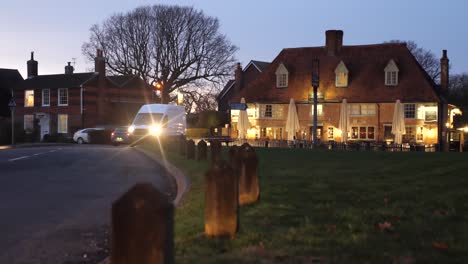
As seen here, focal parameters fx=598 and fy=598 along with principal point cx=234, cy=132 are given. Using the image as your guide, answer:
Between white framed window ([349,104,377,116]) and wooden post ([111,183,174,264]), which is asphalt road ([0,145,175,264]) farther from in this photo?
white framed window ([349,104,377,116])

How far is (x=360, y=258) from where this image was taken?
5785 millimetres

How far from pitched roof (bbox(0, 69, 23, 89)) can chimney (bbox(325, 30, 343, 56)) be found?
36.2m

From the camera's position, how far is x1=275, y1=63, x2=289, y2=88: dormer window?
4956 cm

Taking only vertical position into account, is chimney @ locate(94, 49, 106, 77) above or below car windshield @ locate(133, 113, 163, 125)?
above

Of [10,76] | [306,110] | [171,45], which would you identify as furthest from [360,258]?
[10,76]

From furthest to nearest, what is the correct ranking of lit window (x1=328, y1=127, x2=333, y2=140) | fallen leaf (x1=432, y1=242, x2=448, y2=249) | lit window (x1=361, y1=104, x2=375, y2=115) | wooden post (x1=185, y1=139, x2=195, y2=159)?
1. lit window (x1=328, y1=127, x2=333, y2=140)
2. lit window (x1=361, y1=104, x2=375, y2=115)
3. wooden post (x1=185, y1=139, x2=195, y2=159)
4. fallen leaf (x1=432, y1=242, x2=448, y2=249)

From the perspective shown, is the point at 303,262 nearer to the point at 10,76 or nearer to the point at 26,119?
the point at 26,119

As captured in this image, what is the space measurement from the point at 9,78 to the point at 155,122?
39.7m

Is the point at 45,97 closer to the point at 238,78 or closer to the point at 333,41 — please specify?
the point at 238,78

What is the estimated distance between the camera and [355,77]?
48.0 metres

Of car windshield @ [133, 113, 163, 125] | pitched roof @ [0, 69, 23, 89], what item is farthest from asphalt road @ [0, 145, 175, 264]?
pitched roof @ [0, 69, 23, 89]

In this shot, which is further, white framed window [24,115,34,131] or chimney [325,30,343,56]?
white framed window [24,115,34,131]

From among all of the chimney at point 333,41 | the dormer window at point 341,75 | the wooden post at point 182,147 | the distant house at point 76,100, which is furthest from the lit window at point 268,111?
the wooden post at point 182,147

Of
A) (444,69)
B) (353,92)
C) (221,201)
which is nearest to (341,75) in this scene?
(353,92)
